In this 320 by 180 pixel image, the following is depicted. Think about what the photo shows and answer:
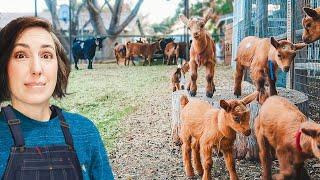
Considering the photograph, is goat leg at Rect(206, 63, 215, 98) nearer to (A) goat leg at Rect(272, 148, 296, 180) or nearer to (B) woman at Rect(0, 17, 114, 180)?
(A) goat leg at Rect(272, 148, 296, 180)

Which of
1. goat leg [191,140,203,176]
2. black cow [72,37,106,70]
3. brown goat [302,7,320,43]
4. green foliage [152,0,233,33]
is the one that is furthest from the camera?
green foliage [152,0,233,33]

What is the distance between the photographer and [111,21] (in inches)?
83.1

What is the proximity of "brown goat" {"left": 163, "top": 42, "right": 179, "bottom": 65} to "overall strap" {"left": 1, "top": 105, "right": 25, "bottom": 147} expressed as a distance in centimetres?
135

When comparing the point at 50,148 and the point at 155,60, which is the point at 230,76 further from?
the point at 50,148

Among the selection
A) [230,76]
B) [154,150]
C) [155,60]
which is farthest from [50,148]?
[155,60]

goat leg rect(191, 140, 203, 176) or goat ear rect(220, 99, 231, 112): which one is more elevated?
goat ear rect(220, 99, 231, 112)

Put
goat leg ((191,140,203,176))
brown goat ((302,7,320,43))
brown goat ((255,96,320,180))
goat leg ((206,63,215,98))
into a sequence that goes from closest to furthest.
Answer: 1. brown goat ((255,96,320,180))
2. brown goat ((302,7,320,43))
3. goat leg ((191,140,203,176))
4. goat leg ((206,63,215,98))

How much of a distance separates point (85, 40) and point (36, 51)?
145cm

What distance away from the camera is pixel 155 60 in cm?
206

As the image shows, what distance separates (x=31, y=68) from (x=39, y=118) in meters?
0.07

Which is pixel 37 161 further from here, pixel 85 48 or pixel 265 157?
pixel 85 48

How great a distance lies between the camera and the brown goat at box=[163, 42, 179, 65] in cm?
203

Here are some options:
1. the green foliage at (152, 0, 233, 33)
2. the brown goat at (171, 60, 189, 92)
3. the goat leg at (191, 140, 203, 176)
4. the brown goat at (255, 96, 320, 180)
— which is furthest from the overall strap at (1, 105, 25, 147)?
the green foliage at (152, 0, 233, 33)

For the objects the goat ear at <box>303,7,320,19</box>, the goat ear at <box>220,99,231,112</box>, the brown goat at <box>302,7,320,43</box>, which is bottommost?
the goat ear at <box>220,99,231,112</box>
